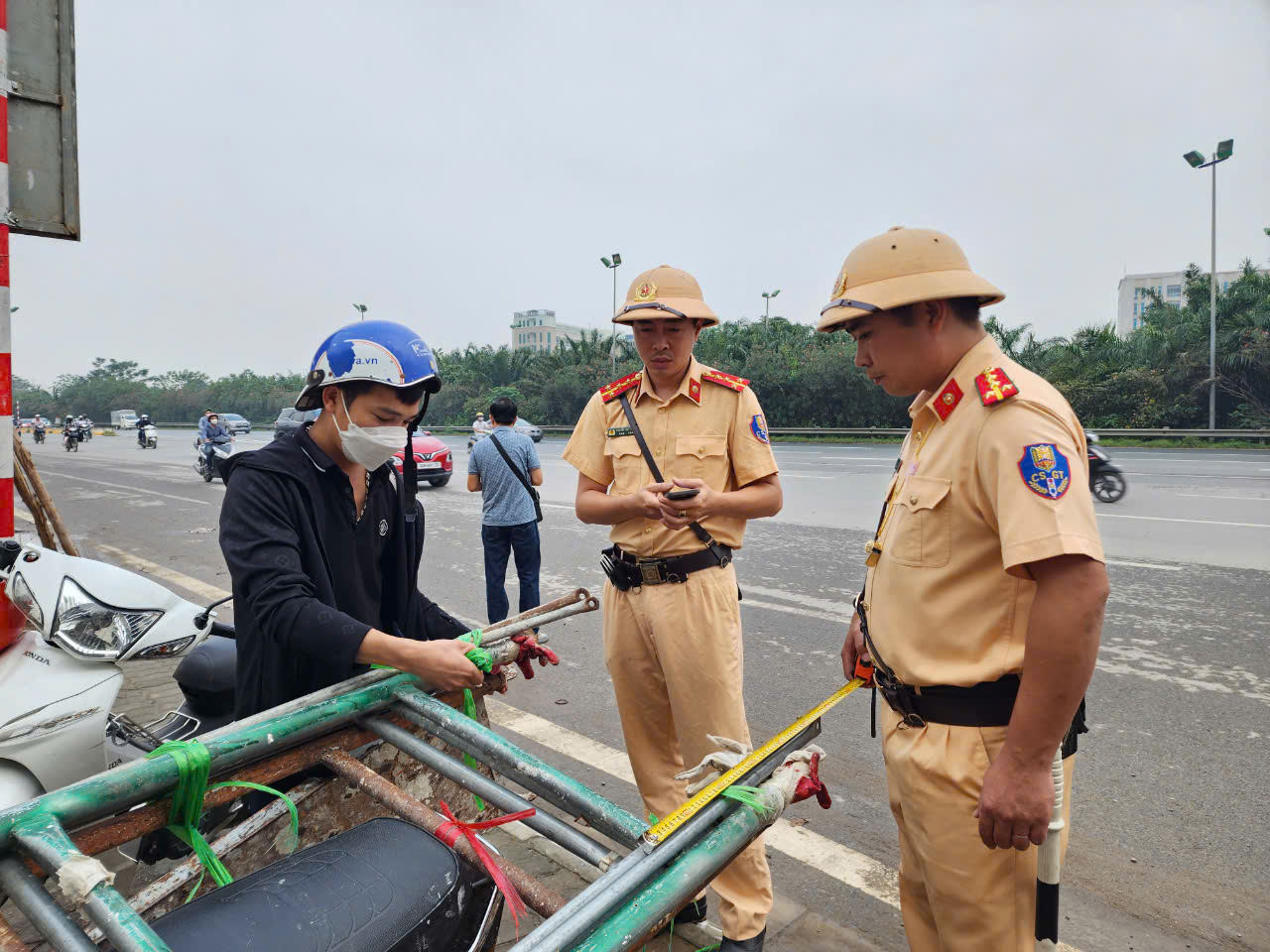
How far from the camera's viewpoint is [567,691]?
174 inches

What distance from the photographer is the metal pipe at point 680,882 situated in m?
1.10

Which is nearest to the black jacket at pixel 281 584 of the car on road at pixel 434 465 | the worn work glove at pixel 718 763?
the worn work glove at pixel 718 763

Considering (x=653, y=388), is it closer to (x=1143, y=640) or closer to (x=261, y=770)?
(x=261, y=770)

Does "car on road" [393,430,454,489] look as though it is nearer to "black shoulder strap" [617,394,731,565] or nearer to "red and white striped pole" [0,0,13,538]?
"red and white striped pole" [0,0,13,538]

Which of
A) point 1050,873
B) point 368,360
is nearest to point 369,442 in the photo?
point 368,360

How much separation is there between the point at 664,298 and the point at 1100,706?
3.14 m

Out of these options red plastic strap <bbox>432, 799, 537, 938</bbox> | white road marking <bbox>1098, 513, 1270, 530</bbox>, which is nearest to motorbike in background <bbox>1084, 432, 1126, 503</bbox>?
white road marking <bbox>1098, 513, 1270, 530</bbox>

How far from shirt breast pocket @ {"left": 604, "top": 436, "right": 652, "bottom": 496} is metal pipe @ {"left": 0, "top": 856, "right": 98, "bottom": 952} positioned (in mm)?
1765

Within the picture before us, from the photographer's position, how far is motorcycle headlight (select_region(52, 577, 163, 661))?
2.20 meters

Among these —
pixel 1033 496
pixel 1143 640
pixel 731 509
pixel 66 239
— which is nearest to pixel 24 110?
pixel 66 239

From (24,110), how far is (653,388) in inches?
90.6

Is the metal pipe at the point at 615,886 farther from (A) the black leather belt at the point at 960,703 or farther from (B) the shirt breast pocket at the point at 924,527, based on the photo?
(B) the shirt breast pocket at the point at 924,527

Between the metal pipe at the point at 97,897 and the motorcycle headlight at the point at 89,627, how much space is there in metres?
1.08

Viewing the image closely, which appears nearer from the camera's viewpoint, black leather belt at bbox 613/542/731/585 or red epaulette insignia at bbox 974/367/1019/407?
red epaulette insignia at bbox 974/367/1019/407
